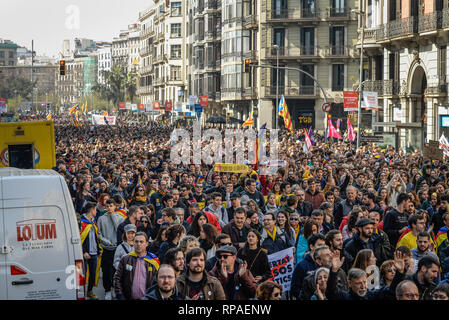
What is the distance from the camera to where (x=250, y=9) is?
7000cm

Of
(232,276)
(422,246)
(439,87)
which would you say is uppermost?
(439,87)

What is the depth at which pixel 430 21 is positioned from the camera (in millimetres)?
38812

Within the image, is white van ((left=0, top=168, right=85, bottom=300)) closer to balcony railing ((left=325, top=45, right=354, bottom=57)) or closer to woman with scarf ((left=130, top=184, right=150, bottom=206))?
woman with scarf ((left=130, top=184, right=150, bottom=206))

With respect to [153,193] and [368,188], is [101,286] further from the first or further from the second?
[368,188]

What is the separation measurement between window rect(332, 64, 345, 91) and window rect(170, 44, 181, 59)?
42.1m

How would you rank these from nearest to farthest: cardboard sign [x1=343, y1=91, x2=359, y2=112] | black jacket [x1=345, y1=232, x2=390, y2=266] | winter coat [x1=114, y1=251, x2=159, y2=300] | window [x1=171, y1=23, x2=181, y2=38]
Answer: winter coat [x1=114, y1=251, x2=159, y2=300], black jacket [x1=345, y1=232, x2=390, y2=266], cardboard sign [x1=343, y1=91, x2=359, y2=112], window [x1=171, y1=23, x2=181, y2=38]

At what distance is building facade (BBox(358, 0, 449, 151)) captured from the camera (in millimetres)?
38406

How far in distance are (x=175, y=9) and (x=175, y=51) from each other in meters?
5.16

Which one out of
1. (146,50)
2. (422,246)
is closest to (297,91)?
(422,246)

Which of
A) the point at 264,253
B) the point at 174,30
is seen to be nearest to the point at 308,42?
the point at 174,30

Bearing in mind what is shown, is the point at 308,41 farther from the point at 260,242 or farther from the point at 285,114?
the point at 260,242

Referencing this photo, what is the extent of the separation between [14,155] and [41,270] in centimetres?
936

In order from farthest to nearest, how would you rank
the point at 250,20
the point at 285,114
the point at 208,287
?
the point at 250,20, the point at 285,114, the point at 208,287

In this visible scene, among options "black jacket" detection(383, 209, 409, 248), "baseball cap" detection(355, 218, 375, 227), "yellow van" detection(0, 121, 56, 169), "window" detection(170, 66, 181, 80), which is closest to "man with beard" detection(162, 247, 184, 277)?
"baseball cap" detection(355, 218, 375, 227)
